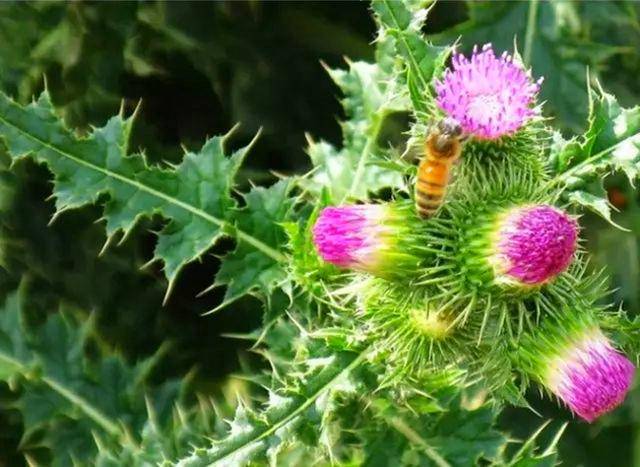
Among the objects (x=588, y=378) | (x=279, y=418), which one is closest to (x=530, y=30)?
(x=588, y=378)

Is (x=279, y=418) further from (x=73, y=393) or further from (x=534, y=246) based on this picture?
(x=73, y=393)

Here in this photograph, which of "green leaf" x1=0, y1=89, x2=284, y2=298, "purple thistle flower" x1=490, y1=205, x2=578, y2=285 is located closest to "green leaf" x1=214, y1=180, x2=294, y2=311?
"green leaf" x1=0, y1=89, x2=284, y2=298

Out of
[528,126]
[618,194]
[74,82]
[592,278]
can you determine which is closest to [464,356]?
[592,278]

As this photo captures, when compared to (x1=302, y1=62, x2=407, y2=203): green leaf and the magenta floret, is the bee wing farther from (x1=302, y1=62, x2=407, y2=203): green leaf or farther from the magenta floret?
(x1=302, y1=62, x2=407, y2=203): green leaf

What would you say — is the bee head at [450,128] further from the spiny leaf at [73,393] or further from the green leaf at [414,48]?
the spiny leaf at [73,393]

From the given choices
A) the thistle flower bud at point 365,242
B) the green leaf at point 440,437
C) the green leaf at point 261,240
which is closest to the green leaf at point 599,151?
the thistle flower bud at point 365,242

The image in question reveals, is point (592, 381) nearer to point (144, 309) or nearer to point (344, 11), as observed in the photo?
point (144, 309)
